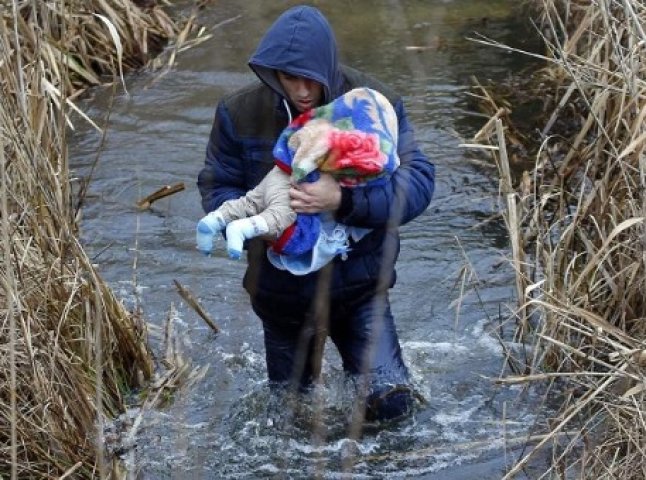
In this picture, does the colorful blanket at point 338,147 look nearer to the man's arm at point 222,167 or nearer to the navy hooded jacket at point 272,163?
the navy hooded jacket at point 272,163

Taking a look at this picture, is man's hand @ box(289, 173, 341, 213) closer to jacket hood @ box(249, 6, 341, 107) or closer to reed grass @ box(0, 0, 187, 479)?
jacket hood @ box(249, 6, 341, 107)

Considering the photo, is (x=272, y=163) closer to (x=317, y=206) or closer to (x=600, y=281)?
(x=317, y=206)

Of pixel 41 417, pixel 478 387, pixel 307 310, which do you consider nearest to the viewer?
pixel 41 417

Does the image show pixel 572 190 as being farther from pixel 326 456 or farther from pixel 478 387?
pixel 326 456

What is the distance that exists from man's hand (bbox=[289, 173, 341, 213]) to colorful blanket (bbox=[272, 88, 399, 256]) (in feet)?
0.08

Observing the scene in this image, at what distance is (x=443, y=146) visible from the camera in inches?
284

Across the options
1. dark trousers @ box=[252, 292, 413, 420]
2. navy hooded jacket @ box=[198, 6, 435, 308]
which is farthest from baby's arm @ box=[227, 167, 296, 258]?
dark trousers @ box=[252, 292, 413, 420]

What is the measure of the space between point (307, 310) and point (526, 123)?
355 cm

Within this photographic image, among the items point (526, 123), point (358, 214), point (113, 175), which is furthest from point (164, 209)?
point (358, 214)

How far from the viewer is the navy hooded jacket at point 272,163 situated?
385cm

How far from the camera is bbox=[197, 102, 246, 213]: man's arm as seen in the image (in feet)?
13.5

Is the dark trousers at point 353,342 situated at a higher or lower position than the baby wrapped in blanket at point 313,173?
lower

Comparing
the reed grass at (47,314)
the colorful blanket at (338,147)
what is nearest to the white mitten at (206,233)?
the colorful blanket at (338,147)

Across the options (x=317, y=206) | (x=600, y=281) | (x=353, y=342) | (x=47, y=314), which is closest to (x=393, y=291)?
(x=353, y=342)
